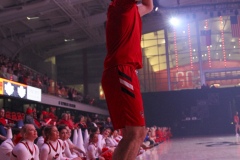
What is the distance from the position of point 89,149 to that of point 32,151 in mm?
3160

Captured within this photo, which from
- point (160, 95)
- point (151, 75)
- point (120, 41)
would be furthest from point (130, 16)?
point (151, 75)

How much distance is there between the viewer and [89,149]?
7625 millimetres

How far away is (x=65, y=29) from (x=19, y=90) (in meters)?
11.3

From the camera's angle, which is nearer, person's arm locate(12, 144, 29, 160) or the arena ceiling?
person's arm locate(12, 144, 29, 160)

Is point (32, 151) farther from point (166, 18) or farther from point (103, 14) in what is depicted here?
point (166, 18)

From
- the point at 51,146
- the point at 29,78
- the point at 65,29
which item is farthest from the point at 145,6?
the point at 65,29

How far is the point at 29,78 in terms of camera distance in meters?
16.8

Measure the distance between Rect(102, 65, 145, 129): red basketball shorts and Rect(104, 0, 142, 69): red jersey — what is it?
6 cm

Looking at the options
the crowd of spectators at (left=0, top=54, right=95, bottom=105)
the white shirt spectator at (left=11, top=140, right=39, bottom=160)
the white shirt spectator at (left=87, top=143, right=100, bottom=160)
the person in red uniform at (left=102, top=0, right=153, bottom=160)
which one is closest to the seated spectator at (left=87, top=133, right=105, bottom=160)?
the white shirt spectator at (left=87, top=143, right=100, bottom=160)

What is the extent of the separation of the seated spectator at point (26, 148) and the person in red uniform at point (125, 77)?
2474 millimetres

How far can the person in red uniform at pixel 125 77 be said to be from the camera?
217 centimetres

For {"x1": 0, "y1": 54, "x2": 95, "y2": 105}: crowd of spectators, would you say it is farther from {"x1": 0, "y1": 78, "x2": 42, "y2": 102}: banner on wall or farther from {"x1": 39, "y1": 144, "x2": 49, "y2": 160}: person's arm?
{"x1": 39, "y1": 144, "x2": 49, "y2": 160}: person's arm

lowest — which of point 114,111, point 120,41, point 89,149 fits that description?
point 89,149

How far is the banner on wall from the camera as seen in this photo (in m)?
13.3
